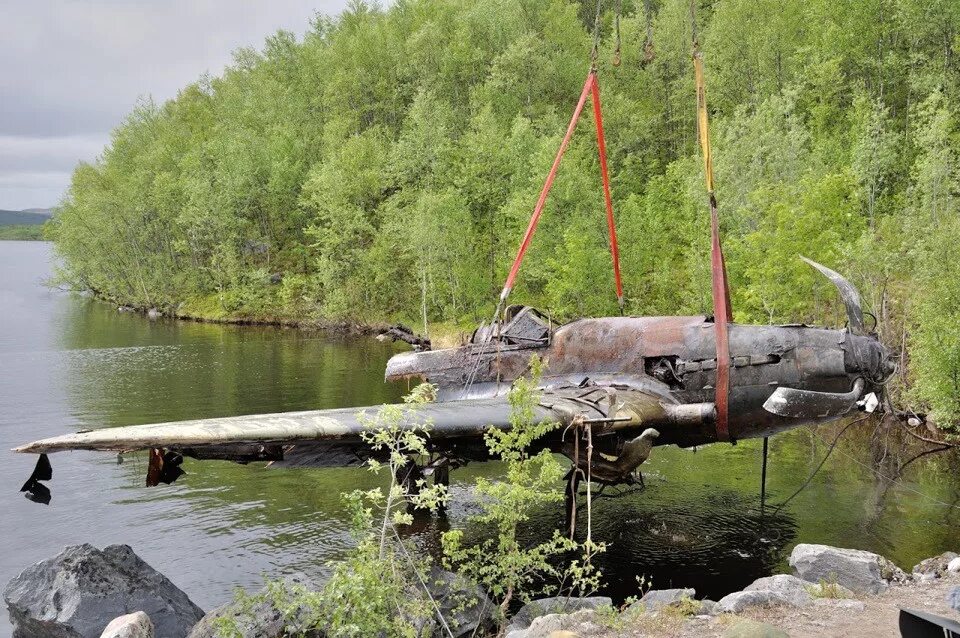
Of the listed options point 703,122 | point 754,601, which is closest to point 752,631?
point 754,601

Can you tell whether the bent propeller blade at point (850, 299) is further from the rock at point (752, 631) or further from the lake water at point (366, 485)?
the rock at point (752, 631)

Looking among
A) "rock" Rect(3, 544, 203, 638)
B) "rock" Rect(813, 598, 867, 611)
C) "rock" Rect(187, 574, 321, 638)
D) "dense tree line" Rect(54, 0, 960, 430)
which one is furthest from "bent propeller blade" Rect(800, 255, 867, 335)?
"rock" Rect(3, 544, 203, 638)

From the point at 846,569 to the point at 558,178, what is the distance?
118ft

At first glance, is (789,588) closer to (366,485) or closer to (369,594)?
(369,594)

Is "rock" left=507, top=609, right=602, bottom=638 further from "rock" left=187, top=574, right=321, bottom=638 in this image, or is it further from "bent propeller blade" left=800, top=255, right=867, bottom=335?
"bent propeller blade" left=800, top=255, right=867, bottom=335

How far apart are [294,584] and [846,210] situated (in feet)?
105

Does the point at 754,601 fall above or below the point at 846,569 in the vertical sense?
above

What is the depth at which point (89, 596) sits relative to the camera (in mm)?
11508

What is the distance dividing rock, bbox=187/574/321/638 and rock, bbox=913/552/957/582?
930 cm

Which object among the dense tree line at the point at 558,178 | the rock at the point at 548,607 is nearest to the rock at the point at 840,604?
the rock at the point at 548,607

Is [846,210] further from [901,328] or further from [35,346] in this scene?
[35,346]

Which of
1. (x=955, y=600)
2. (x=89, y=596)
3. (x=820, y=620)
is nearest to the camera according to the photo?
(x=955, y=600)

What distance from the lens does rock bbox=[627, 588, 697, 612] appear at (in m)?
10.3

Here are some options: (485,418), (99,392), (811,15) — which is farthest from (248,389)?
(811,15)
